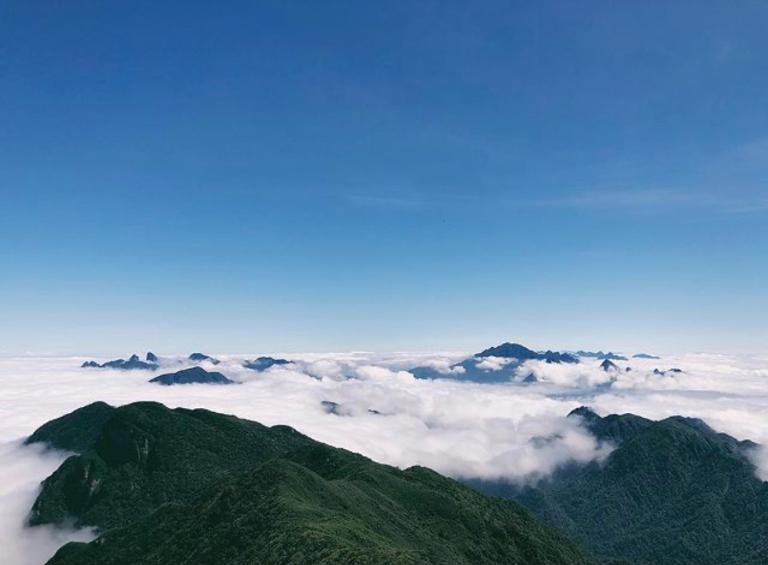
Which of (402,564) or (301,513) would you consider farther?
(301,513)

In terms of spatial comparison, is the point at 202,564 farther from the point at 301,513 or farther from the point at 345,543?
the point at 345,543

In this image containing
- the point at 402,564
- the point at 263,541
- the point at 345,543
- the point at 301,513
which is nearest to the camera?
the point at 402,564

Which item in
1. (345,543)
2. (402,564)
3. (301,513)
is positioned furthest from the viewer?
(301,513)

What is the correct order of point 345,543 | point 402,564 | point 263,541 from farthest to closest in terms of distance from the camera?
point 263,541 < point 345,543 < point 402,564

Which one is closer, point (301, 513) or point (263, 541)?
point (263, 541)

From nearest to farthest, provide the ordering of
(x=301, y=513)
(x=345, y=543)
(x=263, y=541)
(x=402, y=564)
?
(x=402, y=564), (x=345, y=543), (x=263, y=541), (x=301, y=513)

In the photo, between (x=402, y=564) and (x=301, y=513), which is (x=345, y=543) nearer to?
(x=402, y=564)

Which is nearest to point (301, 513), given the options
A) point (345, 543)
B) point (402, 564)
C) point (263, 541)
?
point (263, 541)

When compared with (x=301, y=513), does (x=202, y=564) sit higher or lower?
lower

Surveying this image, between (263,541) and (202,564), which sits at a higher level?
(263,541)
